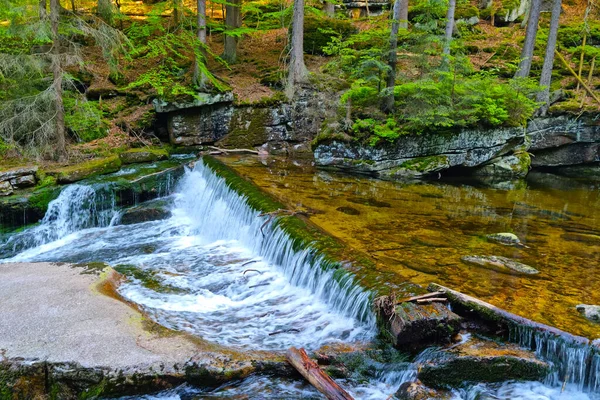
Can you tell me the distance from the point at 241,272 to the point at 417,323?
4062 mm

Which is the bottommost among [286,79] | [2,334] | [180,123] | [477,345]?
[2,334]

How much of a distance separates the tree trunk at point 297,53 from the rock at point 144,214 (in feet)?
23.4

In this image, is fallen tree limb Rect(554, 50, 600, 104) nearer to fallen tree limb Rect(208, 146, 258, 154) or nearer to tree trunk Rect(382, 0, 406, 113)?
tree trunk Rect(382, 0, 406, 113)

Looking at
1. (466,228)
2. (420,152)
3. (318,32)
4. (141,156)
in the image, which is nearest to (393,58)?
(420,152)

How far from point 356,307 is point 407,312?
0.95 m

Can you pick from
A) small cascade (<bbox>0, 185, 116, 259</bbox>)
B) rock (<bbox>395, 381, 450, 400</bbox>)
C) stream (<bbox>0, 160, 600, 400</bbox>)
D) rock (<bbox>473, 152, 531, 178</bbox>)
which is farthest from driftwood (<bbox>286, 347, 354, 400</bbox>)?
rock (<bbox>473, 152, 531, 178</bbox>)

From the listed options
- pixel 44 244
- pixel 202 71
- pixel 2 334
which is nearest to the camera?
pixel 2 334

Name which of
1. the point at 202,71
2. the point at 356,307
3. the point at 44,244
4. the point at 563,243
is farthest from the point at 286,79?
the point at 356,307

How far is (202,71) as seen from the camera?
52.1ft

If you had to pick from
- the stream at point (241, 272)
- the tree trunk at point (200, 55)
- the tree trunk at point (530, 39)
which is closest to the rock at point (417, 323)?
the stream at point (241, 272)

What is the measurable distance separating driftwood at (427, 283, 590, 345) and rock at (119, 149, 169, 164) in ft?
38.4

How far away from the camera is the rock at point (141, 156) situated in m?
14.5

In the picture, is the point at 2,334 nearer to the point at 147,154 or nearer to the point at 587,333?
the point at 587,333

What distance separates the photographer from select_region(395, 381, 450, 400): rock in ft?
15.2
